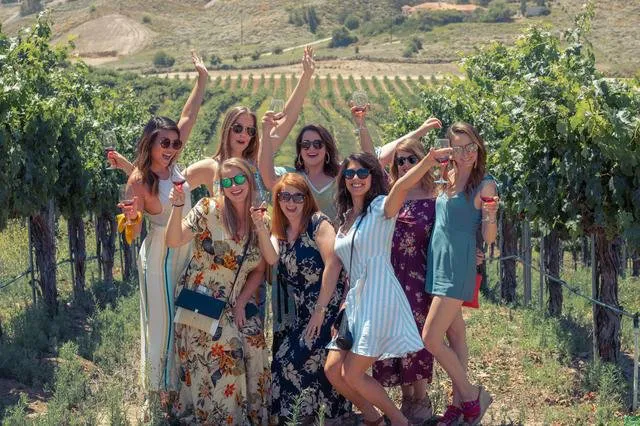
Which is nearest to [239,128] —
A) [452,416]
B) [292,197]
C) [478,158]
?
[292,197]

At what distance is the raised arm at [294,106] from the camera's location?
631 cm

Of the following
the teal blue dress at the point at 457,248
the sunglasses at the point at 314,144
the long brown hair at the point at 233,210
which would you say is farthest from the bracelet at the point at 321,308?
the sunglasses at the point at 314,144

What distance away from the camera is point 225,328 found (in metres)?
5.64

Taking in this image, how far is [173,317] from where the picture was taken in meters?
5.78

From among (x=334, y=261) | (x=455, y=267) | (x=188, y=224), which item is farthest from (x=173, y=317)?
(x=455, y=267)

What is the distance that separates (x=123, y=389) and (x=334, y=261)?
2.33 meters

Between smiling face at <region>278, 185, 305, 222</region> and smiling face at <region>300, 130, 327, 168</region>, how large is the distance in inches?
17.5

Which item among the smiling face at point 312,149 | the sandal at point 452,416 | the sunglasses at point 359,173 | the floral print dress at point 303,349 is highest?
the smiling face at point 312,149

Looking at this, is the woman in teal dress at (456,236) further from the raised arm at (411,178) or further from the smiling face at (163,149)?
the smiling face at (163,149)

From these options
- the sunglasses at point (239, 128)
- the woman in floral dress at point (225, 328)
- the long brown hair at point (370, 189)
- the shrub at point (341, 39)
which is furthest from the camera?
the shrub at point (341, 39)

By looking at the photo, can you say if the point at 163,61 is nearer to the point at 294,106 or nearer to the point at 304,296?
the point at 294,106

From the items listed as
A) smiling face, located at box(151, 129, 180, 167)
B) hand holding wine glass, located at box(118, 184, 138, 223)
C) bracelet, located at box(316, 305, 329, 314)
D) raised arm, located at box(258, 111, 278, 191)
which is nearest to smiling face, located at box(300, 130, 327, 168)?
raised arm, located at box(258, 111, 278, 191)

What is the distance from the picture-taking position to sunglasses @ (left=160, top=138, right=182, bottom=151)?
5691 millimetres

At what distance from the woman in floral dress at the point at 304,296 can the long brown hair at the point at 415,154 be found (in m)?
0.61
